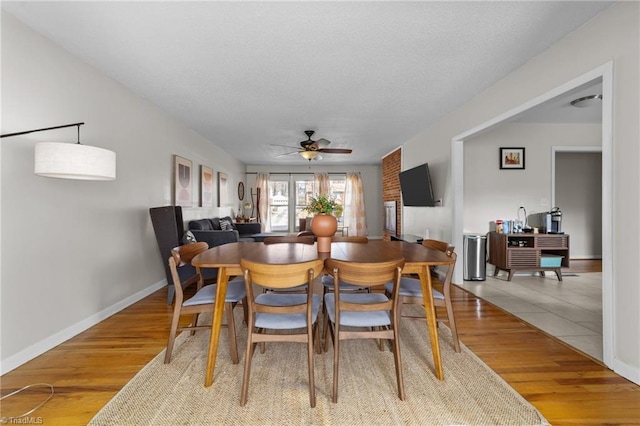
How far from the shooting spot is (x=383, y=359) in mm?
2252

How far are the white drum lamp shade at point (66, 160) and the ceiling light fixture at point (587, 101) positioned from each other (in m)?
5.30

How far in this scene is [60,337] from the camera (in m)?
2.54

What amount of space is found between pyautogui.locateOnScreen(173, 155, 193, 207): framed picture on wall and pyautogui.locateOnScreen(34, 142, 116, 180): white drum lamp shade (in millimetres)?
2465

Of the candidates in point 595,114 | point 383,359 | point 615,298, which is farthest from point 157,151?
point 595,114

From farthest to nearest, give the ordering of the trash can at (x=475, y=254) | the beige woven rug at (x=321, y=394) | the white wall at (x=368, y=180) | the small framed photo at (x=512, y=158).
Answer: the white wall at (x=368, y=180)
the small framed photo at (x=512, y=158)
the trash can at (x=475, y=254)
the beige woven rug at (x=321, y=394)

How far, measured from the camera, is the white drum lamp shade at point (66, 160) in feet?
6.57

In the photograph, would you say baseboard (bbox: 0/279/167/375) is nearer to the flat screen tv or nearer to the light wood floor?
the light wood floor

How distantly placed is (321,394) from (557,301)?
3.27 meters

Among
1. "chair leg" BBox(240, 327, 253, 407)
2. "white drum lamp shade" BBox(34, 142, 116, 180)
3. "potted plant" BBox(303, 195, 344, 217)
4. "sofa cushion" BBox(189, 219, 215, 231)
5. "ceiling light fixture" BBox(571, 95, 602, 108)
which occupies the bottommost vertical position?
"chair leg" BBox(240, 327, 253, 407)

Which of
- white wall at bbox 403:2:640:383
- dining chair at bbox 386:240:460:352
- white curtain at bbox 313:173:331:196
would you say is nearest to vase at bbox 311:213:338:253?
dining chair at bbox 386:240:460:352

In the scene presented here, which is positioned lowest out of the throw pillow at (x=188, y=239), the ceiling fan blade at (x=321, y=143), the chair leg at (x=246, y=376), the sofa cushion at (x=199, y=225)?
the chair leg at (x=246, y=376)

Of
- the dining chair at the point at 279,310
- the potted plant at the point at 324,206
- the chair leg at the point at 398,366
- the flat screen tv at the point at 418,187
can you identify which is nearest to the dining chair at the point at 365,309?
the chair leg at the point at 398,366

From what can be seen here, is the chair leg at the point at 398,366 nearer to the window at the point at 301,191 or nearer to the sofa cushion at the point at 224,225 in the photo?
the sofa cushion at the point at 224,225

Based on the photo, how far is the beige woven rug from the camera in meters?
1.63
